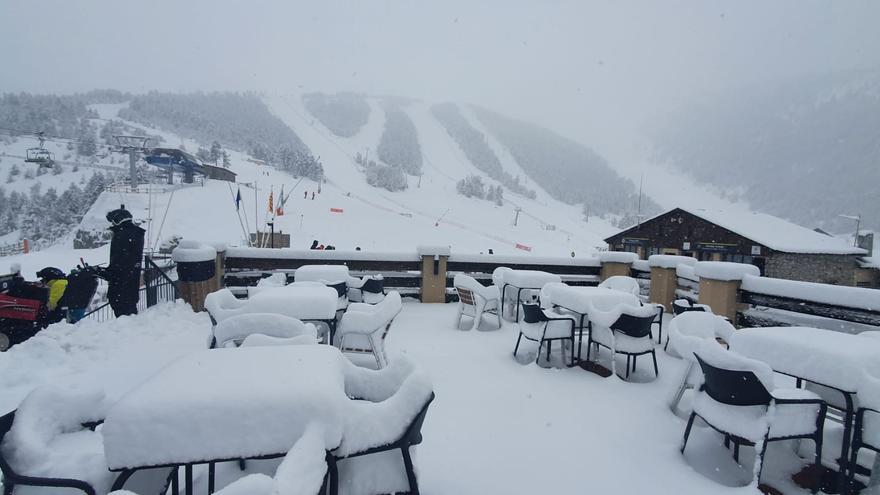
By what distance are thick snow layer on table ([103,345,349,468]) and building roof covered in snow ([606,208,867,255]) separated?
27.2 meters

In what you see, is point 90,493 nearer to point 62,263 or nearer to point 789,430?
point 789,430

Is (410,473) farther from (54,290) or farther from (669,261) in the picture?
(669,261)

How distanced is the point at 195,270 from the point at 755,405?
24.2ft

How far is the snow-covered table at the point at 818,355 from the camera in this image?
2.41 m

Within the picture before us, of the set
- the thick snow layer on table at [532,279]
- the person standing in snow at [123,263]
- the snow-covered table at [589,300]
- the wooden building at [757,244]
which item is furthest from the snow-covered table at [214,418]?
the wooden building at [757,244]

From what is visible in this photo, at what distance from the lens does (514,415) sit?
11.7 feet

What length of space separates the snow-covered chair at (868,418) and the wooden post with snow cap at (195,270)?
7849mm

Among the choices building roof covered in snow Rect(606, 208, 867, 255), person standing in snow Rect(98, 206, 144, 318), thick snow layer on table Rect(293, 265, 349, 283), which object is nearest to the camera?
person standing in snow Rect(98, 206, 144, 318)

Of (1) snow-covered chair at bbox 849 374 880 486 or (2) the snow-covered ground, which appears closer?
(1) snow-covered chair at bbox 849 374 880 486

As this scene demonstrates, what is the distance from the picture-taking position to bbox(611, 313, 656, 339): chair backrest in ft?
13.8

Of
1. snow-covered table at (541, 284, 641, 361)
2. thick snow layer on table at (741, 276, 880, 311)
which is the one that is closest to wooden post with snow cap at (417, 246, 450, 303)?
snow-covered table at (541, 284, 641, 361)

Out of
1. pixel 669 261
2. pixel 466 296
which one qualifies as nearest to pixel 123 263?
pixel 466 296

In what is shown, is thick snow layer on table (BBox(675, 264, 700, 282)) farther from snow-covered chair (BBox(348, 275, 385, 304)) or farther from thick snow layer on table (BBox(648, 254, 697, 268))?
snow-covered chair (BBox(348, 275, 385, 304))

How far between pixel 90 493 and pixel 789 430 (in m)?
3.81
